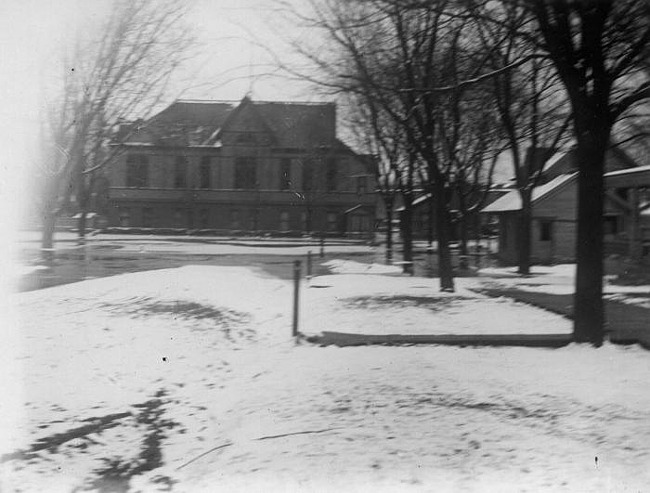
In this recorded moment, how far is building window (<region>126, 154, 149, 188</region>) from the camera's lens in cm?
4784

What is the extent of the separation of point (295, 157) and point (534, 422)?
135 feet

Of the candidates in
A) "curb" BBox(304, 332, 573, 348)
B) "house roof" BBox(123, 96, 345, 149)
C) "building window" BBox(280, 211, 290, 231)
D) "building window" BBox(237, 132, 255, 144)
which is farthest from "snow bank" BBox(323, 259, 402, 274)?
"building window" BBox(237, 132, 255, 144)

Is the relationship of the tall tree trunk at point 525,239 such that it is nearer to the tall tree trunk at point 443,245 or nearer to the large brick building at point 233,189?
the tall tree trunk at point 443,245

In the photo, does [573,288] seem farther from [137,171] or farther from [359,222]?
[137,171]

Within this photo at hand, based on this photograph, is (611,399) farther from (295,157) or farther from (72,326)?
(295,157)

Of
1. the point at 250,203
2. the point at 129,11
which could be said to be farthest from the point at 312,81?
the point at 250,203

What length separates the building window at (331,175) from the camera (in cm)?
3861

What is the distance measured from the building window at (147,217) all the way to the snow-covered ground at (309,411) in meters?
41.9

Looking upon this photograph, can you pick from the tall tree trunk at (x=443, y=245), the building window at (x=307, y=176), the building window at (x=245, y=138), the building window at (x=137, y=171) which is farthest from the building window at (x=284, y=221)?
the tall tree trunk at (x=443, y=245)

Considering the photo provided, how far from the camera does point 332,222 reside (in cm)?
4928

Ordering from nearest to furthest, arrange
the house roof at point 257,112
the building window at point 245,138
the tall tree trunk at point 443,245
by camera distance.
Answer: the tall tree trunk at point 443,245 → the house roof at point 257,112 → the building window at point 245,138

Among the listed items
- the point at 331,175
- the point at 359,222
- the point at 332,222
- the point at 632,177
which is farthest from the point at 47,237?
the point at 359,222

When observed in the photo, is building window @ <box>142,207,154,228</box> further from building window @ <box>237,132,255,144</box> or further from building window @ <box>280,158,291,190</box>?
building window @ <box>280,158,291,190</box>

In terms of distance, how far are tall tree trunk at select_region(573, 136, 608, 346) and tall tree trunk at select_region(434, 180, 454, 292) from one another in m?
6.00
